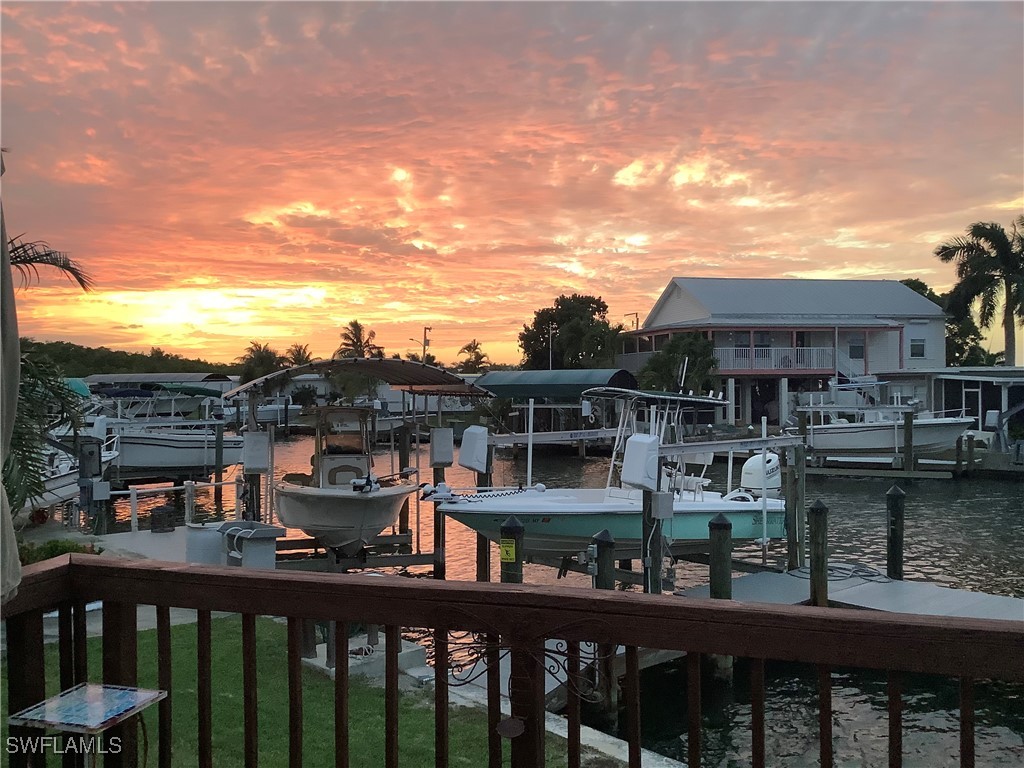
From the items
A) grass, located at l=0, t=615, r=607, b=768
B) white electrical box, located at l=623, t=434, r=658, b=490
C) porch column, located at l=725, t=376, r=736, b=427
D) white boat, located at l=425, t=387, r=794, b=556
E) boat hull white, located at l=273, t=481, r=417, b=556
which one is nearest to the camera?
grass, located at l=0, t=615, r=607, b=768

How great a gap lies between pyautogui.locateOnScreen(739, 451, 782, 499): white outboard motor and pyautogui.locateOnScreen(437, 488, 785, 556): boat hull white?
117 inches

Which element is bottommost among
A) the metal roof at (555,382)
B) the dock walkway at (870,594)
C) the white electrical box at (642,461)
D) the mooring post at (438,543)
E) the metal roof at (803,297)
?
the dock walkway at (870,594)

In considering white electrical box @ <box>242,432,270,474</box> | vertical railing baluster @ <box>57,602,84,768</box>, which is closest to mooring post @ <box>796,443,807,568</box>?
white electrical box @ <box>242,432,270,474</box>

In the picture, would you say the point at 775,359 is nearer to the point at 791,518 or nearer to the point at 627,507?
the point at 791,518

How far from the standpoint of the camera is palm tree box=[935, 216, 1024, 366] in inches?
1683

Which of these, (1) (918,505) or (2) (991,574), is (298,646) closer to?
(2) (991,574)

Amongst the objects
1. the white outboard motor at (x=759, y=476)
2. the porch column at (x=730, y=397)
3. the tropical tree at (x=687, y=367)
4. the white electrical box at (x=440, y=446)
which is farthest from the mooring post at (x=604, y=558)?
the porch column at (x=730, y=397)

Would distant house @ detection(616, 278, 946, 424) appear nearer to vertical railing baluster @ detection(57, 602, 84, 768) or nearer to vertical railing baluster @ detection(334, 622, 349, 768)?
vertical railing baluster @ detection(334, 622, 349, 768)

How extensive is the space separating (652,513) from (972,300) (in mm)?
38752

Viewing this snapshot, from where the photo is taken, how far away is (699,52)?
7.45m

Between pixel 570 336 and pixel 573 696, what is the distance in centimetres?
5456

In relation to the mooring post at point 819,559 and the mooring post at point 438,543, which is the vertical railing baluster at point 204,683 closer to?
the mooring post at point 438,543

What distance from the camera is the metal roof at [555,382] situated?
1991cm

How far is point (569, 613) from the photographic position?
263cm
